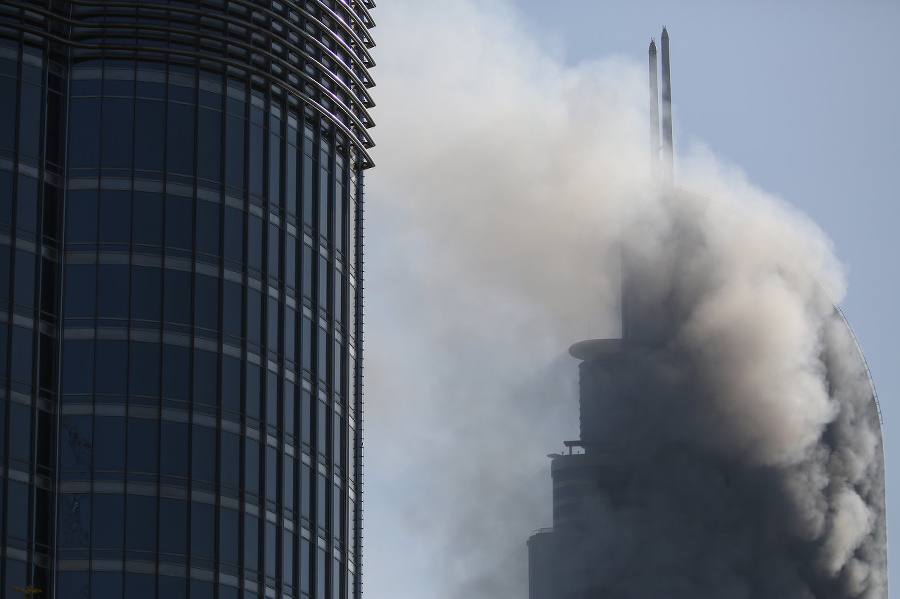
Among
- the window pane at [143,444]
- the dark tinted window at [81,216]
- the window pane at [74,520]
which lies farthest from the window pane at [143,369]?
the dark tinted window at [81,216]

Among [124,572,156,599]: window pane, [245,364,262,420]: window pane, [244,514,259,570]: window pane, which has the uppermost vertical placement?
[245,364,262,420]: window pane

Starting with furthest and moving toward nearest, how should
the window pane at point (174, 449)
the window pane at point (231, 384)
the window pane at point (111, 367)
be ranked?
the window pane at point (231, 384) → the window pane at point (111, 367) → the window pane at point (174, 449)

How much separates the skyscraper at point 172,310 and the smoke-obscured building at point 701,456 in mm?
105504

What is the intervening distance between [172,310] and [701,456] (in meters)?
121

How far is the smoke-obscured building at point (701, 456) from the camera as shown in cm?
16550

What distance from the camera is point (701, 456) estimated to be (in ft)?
574

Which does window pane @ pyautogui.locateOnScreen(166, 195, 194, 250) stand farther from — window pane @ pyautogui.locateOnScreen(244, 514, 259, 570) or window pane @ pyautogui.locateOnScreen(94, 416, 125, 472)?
window pane @ pyautogui.locateOnScreen(244, 514, 259, 570)

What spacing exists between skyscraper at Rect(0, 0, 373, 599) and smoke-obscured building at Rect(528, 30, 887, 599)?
105504 mm

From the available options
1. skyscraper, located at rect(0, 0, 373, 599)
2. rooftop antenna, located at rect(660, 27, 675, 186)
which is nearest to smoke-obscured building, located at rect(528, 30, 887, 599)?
rooftop antenna, located at rect(660, 27, 675, 186)

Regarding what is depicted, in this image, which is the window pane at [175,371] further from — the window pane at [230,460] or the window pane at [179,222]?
the window pane at [179,222]

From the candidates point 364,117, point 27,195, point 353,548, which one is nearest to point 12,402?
point 27,195

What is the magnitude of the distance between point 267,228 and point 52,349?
9.98m

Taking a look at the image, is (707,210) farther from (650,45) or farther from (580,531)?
(580,531)

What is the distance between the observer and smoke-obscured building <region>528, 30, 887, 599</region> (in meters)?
166
